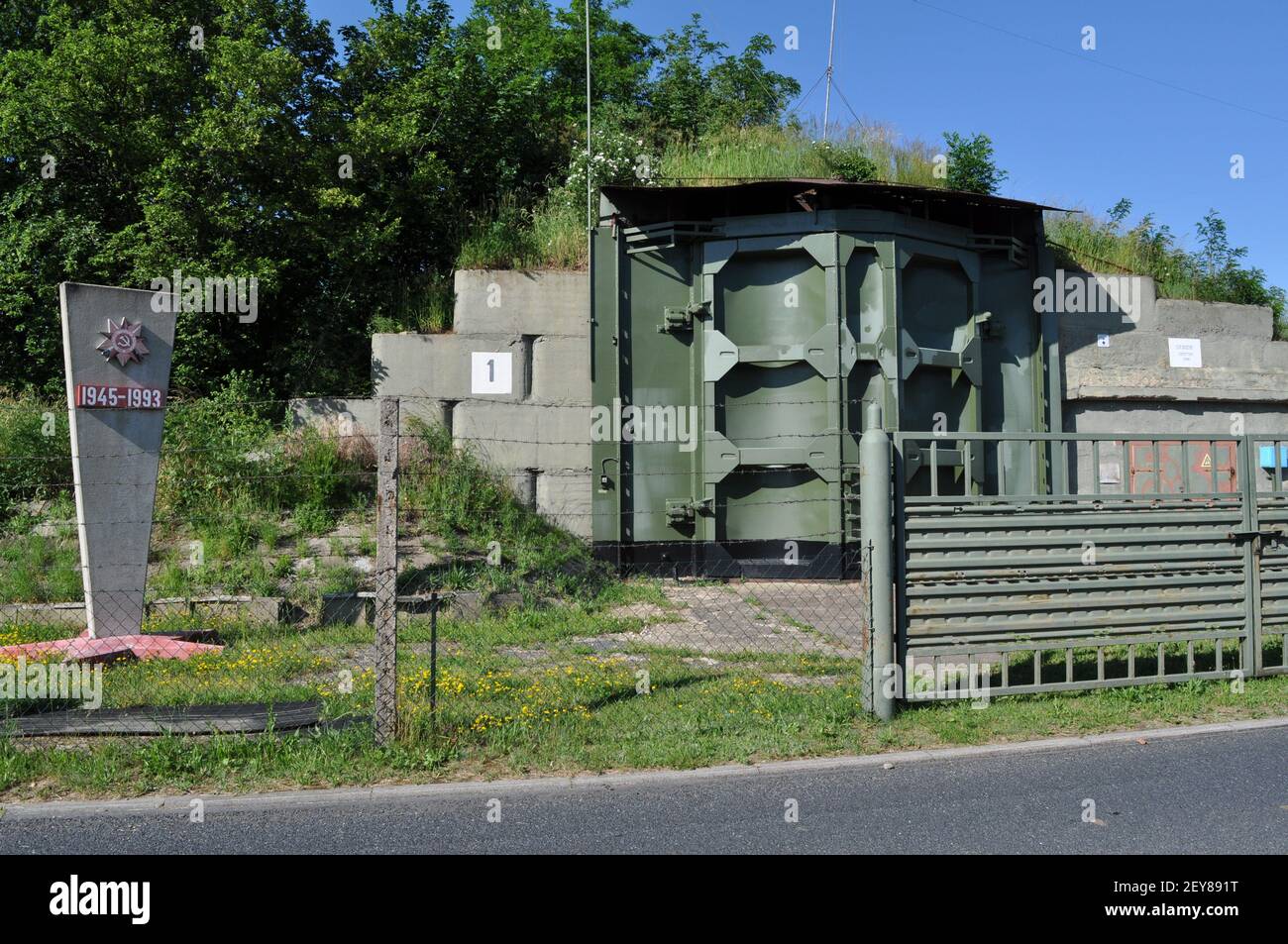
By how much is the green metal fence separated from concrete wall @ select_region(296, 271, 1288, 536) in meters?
5.41

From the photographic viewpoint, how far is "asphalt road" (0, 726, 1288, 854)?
418 centimetres

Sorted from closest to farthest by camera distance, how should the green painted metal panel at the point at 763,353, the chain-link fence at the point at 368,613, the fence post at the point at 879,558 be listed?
the chain-link fence at the point at 368,613 < the fence post at the point at 879,558 < the green painted metal panel at the point at 763,353

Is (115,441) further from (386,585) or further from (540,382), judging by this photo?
(540,382)

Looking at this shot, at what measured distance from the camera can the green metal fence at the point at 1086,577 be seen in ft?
20.4

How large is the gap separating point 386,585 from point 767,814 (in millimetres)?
2455

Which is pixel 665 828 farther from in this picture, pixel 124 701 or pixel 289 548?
pixel 289 548

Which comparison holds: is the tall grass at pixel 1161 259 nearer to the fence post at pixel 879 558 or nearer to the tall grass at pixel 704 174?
the tall grass at pixel 704 174

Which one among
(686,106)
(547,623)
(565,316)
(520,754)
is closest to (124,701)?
(520,754)

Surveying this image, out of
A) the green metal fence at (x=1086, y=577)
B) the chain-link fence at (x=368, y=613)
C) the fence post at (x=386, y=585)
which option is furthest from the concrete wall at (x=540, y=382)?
the fence post at (x=386, y=585)

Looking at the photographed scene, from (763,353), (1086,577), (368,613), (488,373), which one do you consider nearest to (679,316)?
(763,353)

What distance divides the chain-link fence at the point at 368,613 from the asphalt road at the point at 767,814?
2.27ft

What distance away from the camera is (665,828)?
4367 mm

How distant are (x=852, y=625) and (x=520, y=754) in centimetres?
475

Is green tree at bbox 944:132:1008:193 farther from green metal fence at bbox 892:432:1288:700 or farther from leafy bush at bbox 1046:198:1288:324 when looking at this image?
green metal fence at bbox 892:432:1288:700
